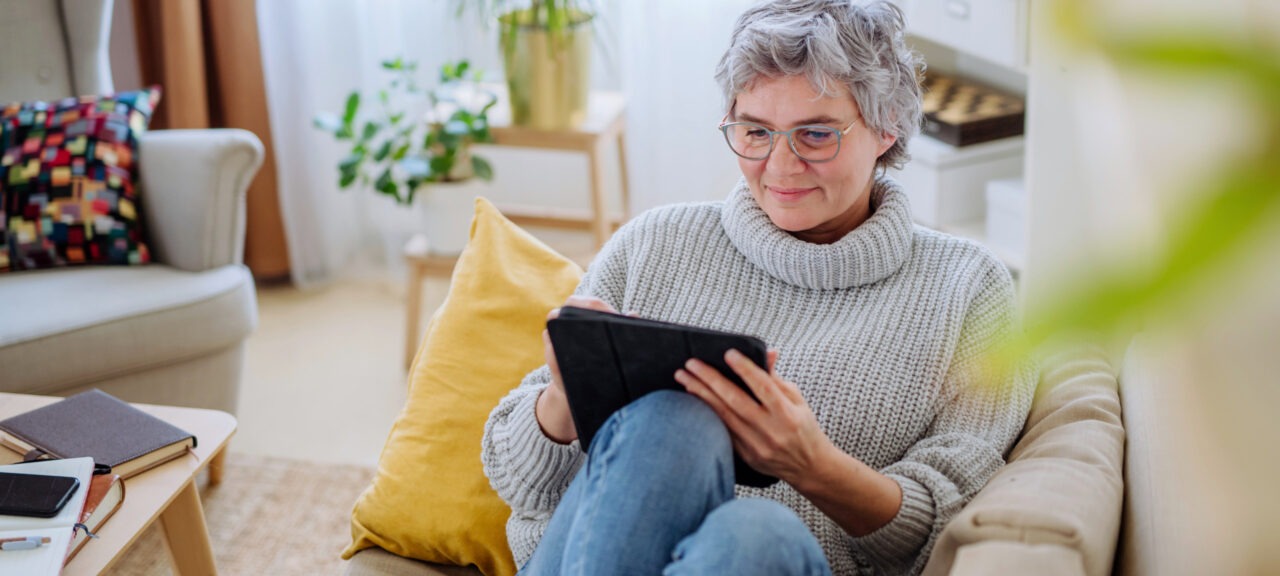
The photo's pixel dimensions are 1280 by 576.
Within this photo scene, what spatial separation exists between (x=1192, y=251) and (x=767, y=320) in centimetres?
123

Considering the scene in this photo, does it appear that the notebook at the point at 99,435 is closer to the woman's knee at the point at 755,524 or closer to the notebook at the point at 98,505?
the notebook at the point at 98,505

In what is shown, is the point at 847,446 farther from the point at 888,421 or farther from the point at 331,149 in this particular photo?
the point at 331,149

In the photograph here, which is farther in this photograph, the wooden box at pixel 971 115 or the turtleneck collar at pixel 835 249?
the wooden box at pixel 971 115

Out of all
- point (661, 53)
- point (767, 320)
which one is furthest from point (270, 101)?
point (767, 320)

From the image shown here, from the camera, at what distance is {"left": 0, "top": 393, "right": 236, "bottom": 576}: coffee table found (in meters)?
1.40

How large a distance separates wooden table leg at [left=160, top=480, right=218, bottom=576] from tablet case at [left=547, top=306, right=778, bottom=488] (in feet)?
2.61

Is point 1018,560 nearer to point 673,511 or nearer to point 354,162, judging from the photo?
point 673,511

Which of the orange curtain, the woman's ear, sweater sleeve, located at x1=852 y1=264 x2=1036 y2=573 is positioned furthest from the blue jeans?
the orange curtain

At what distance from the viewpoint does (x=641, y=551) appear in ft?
3.37

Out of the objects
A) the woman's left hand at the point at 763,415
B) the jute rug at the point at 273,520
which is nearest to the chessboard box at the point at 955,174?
the jute rug at the point at 273,520

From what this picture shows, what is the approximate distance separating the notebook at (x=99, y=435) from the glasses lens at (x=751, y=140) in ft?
2.72

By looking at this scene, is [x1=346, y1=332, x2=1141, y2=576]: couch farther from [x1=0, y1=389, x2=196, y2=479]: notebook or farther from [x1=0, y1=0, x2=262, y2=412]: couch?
[x1=0, y1=0, x2=262, y2=412]: couch

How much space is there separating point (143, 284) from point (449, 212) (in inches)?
27.6

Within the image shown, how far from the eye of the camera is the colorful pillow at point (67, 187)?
7.52 ft
